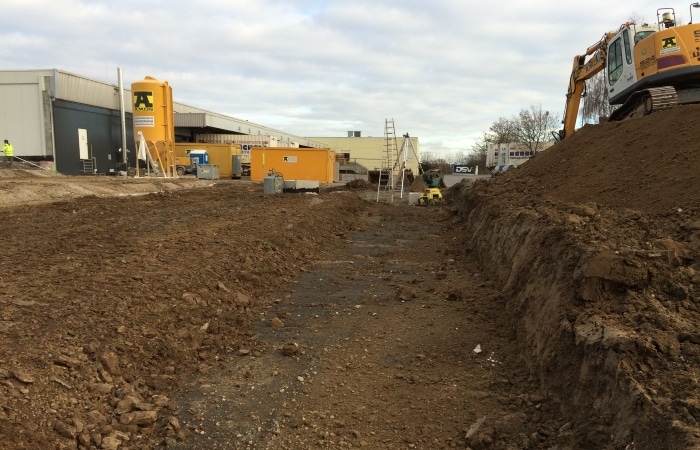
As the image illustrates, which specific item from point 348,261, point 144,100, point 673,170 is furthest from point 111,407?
point 144,100

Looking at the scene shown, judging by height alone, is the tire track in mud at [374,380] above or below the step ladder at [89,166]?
below

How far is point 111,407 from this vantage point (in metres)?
3.71

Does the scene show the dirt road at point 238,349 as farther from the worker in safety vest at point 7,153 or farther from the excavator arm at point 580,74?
the worker in safety vest at point 7,153

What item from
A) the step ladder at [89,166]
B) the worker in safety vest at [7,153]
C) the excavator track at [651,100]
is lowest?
the step ladder at [89,166]

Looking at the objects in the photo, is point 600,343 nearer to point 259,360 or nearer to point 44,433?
point 259,360

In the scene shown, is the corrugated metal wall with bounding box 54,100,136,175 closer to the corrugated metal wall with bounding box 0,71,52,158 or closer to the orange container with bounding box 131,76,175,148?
the corrugated metal wall with bounding box 0,71,52,158

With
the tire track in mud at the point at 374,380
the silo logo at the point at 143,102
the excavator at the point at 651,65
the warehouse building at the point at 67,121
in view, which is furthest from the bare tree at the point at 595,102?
the tire track in mud at the point at 374,380

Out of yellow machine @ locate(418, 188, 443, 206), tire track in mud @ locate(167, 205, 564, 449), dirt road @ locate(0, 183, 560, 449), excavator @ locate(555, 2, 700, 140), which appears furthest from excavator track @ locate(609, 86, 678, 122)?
yellow machine @ locate(418, 188, 443, 206)

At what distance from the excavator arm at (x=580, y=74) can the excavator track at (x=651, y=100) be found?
2.27 metres

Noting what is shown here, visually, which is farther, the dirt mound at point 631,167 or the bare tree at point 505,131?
the bare tree at point 505,131

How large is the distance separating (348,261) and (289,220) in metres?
2.35

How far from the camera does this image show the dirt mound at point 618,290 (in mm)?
2871

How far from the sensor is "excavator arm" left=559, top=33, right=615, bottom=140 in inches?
553

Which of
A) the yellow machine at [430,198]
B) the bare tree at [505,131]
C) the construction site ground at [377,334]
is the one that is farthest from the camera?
the bare tree at [505,131]
